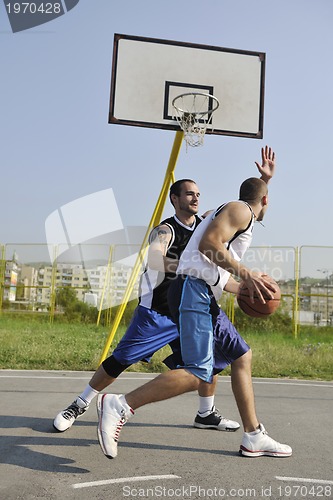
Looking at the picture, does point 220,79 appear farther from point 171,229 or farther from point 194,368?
point 194,368

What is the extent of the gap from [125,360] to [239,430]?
1.16 m

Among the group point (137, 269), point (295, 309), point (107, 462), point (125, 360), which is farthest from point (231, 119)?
point (295, 309)

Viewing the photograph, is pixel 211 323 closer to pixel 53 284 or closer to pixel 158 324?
pixel 158 324

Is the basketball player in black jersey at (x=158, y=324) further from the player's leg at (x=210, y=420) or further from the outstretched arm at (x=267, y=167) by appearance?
the outstretched arm at (x=267, y=167)

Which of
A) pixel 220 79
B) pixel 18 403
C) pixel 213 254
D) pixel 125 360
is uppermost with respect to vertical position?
pixel 220 79

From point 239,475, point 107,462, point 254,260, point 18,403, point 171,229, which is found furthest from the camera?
point 254,260

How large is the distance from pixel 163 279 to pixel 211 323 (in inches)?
40.5

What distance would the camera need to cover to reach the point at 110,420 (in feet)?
11.5

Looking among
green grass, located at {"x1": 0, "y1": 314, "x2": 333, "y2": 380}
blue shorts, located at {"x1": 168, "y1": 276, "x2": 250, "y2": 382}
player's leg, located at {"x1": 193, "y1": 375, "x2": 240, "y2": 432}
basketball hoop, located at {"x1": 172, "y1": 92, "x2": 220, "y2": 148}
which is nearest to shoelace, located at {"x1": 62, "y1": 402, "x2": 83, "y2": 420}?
player's leg, located at {"x1": 193, "y1": 375, "x2": 240, "y2": 432}

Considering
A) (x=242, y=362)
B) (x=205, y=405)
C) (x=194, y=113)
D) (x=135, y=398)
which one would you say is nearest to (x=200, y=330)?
(x=242, y=362)

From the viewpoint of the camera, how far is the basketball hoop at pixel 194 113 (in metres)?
7.84

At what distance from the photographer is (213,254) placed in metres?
3.61

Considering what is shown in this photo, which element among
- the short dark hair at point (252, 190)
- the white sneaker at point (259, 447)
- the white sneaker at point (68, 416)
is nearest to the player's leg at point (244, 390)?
the white sneaker at point (259, 447)

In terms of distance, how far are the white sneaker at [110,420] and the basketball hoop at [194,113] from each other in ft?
16.2
